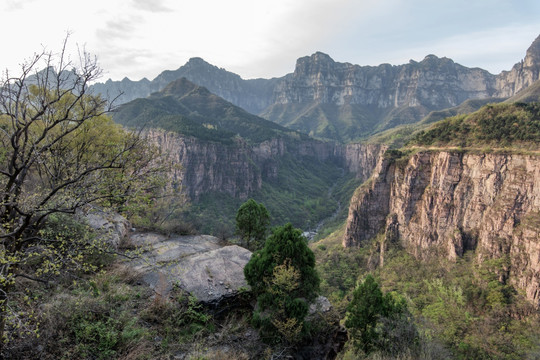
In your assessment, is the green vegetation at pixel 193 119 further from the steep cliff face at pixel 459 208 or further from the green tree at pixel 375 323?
the green tree at pixel 375 323

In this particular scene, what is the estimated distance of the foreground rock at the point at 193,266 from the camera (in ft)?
45.0

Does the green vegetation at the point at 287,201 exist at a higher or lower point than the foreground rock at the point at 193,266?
lower

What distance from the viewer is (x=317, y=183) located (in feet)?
589

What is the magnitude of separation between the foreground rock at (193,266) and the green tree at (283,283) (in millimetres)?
1534

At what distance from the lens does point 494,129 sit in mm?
54469

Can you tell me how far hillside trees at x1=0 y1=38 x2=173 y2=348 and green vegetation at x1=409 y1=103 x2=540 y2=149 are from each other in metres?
63.1

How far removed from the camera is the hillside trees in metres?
7.38

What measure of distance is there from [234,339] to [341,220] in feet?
365

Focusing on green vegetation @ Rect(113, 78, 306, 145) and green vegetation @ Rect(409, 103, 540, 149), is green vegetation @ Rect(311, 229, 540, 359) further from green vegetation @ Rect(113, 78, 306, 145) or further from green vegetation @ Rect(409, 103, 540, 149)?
green vegetation @ Rect(113, 78, 306, 145)

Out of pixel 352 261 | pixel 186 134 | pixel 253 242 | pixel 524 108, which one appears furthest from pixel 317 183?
pixel 253 242

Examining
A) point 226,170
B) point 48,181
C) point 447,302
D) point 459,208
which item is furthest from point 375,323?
point 226,170

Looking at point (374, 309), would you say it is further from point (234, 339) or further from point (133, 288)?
point (133, 288)

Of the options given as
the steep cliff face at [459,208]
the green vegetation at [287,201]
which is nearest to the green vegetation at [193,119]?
the green vegetation at [287,201]

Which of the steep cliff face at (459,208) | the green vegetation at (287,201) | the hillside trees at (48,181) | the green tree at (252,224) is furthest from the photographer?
the green vegetation at (287,201)
